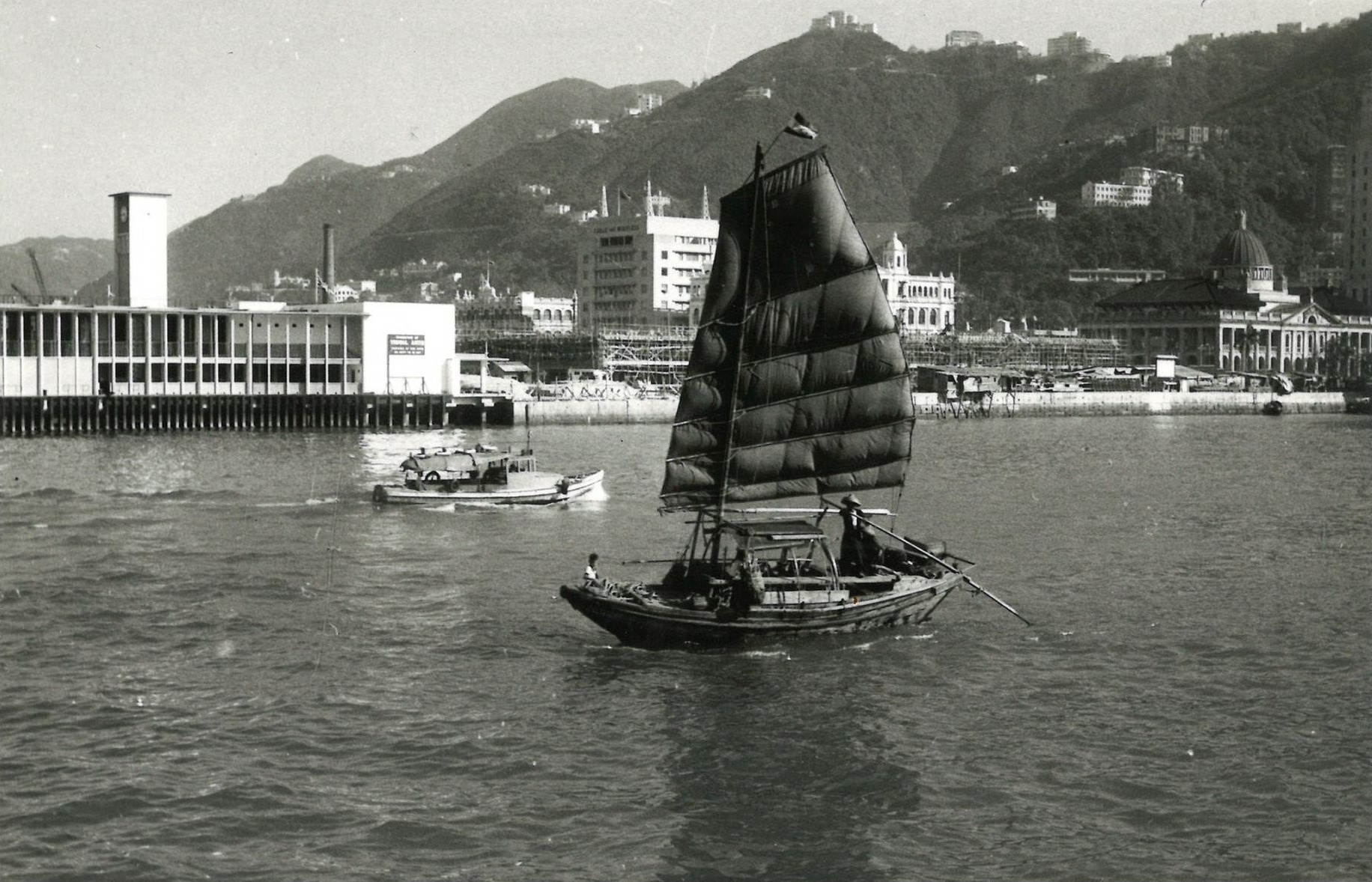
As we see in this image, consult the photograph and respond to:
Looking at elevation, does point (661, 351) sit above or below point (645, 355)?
above

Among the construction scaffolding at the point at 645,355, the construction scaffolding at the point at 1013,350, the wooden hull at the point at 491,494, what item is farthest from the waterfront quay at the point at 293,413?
the construction scaffolding at the point at 1013,350

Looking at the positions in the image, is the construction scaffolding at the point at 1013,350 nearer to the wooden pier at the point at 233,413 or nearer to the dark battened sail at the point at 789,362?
the wooden pier at the point at 233,413

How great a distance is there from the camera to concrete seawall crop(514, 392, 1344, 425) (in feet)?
381

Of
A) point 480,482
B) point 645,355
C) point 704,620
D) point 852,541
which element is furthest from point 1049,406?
point 704,620

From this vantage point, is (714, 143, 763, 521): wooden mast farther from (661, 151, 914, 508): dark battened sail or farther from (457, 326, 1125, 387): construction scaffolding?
(457, 326, 1125, 387): construction scaffolding

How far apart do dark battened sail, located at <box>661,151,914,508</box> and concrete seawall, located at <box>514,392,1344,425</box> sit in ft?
262

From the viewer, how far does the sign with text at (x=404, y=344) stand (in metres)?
111

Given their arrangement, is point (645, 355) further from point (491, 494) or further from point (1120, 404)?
point (491, 494)

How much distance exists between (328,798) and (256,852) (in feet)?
6.35

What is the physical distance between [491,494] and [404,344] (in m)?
57.7

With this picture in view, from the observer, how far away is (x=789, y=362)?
34469 mm

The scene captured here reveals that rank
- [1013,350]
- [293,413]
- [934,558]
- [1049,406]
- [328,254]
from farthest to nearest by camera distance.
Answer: [1013,350]
[328,254]
[1049,406]
[293,413]
[934,558]

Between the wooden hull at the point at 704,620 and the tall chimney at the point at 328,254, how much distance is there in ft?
400

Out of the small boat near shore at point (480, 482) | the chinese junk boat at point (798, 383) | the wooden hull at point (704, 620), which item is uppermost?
the chinese junk boat at point (798, 383)
